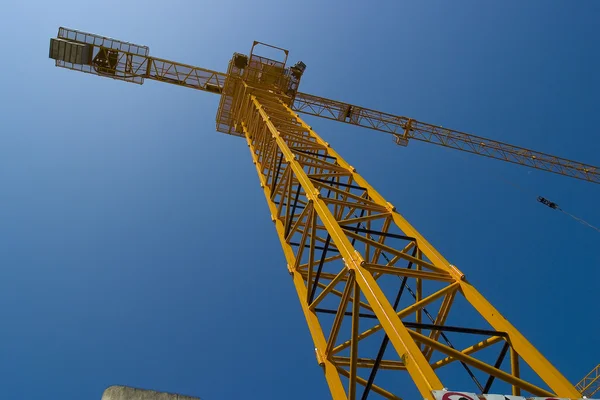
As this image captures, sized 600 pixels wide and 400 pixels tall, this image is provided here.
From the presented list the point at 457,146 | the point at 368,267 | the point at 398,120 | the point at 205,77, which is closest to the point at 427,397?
the point at 368,267

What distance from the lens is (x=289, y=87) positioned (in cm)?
2673

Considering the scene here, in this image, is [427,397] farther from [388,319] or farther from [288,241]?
[288,241]

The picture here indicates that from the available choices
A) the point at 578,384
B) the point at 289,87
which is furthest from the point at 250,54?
the point at 578,384

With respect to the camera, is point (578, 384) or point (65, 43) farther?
point (578, 384)

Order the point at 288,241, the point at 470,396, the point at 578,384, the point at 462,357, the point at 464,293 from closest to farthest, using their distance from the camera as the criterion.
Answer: the point at 470,396 → the point at 462,357 → the point at 464,293 → the point at 288,241 → the point at 578,384

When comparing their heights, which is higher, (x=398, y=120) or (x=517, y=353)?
(x=398, y=120)

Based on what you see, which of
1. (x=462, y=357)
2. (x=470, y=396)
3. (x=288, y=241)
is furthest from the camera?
(x=288, y=241)

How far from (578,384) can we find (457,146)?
2323cm

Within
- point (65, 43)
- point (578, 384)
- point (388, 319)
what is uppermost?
point (65, 43)

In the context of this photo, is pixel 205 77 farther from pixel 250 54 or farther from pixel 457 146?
pixel 457 146

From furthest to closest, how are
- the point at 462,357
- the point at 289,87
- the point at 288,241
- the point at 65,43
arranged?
the point at 289,87 → the point at 65,43 → the point at 288,241 → the point at 462,357

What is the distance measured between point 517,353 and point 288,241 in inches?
281

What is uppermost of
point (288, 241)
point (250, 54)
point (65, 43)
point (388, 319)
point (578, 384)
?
point (250, 54)

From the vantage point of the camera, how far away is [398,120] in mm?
36219
